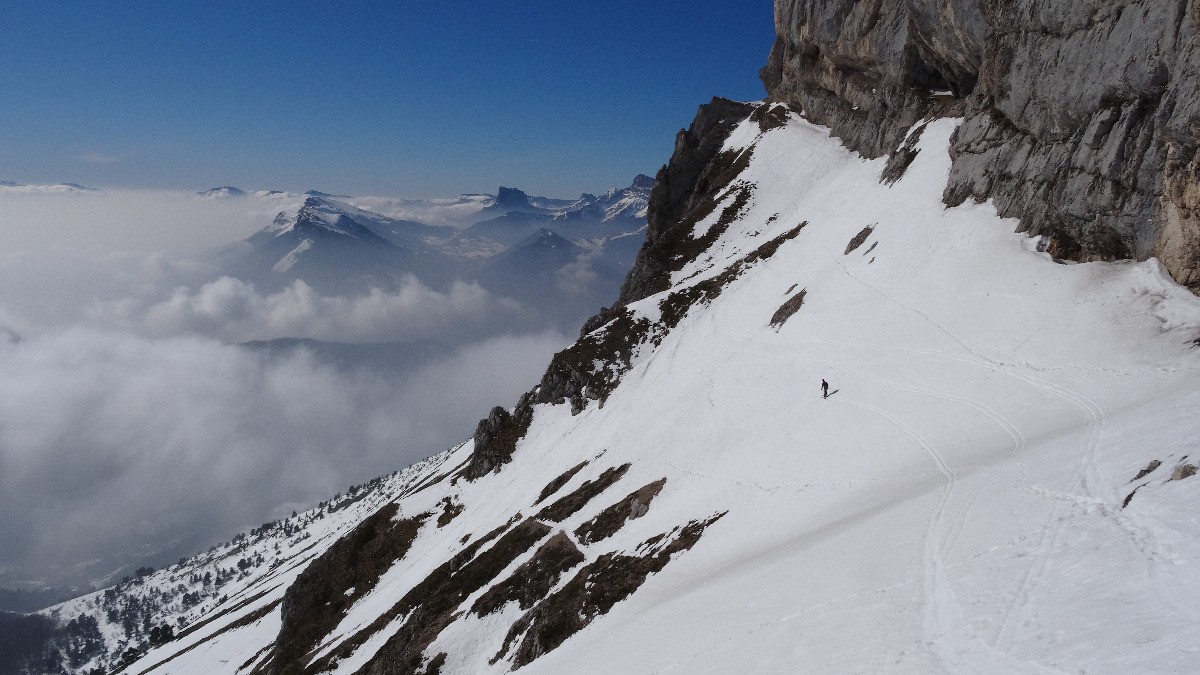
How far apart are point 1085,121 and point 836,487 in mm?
28462

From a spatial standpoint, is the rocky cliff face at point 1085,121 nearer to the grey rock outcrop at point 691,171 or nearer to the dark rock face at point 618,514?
the dark rock face at point 618,514

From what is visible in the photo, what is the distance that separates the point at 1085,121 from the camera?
116 feet

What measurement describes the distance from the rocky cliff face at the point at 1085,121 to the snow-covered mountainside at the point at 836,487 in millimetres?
1992

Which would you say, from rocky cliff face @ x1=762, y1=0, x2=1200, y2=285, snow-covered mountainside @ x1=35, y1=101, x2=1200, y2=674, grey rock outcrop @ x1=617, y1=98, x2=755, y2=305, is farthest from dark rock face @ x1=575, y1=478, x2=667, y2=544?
grey rock outcrop @ x1=617, y1=98, x2=755, y2=305

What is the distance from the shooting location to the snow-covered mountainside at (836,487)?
1317 cm

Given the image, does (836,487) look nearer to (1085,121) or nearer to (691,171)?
(1085,121)

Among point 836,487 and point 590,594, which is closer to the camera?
point 836,487

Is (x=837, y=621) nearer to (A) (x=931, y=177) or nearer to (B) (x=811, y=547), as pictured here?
(B) (x=811, y=547)

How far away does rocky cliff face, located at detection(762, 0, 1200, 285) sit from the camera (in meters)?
28.0

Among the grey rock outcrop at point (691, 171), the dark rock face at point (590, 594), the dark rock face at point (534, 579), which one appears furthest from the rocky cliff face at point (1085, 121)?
the grey rock outcrop at point (691, 171)

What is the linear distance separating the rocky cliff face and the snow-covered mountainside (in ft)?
6.53

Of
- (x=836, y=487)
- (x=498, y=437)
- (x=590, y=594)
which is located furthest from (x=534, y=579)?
(x=498, y=437)

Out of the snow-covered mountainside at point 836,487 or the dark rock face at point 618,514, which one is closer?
the snow-covered mountainside at point 836,487

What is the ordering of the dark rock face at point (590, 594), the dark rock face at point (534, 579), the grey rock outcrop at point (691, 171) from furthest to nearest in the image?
the grey rock outcrop at point (691, 171) < the dark rock face at point (534, 579) < the dark rock face at point (590, 594)
